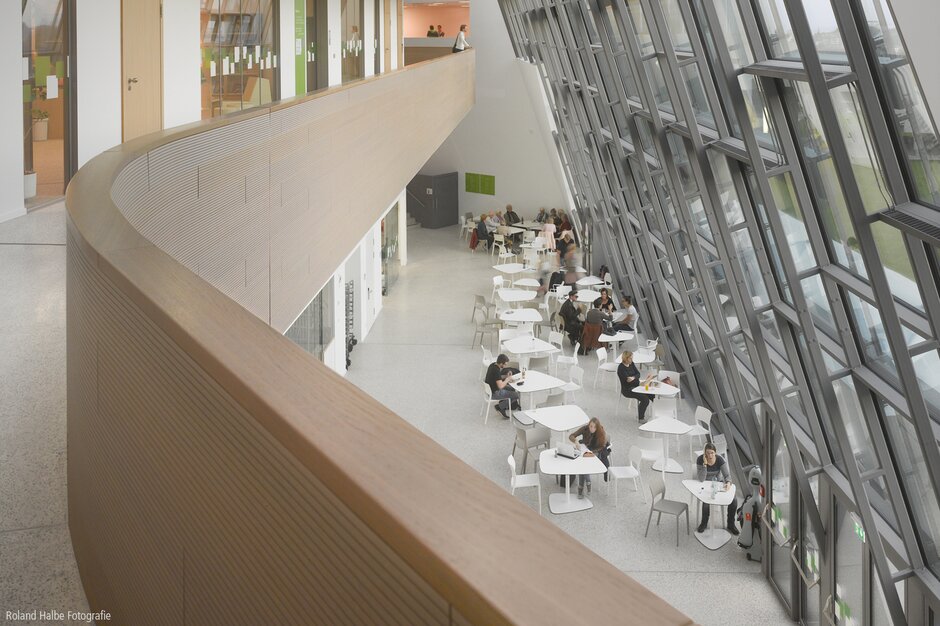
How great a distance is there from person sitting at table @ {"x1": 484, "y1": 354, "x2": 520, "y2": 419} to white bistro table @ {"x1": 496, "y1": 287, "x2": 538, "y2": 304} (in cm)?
565

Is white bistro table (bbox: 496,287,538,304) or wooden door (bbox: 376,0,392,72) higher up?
wooden door (bbox: 376,0,392,72)

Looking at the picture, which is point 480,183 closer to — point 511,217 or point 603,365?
point 511,217

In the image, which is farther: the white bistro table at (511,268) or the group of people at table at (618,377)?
the white bistro table at (511,268)

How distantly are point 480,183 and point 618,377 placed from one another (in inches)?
709

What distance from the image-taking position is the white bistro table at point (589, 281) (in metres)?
23.0

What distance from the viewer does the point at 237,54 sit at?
14.0 m

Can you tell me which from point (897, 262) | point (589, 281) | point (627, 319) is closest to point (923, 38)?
point (897, 262)

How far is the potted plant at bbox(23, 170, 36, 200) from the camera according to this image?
32.2 feet

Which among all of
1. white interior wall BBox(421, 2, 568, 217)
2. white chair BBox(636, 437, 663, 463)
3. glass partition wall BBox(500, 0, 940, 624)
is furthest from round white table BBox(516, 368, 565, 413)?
white interior wall BBox(421, 2, 568, 217)

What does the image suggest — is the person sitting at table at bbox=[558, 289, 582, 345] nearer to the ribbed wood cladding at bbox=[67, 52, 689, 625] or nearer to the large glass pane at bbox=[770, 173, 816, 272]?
the large glass pane at bbox=[770, 173, 816, 272]

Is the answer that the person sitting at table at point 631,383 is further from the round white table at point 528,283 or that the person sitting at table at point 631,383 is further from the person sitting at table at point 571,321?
the round white table at point 528,283

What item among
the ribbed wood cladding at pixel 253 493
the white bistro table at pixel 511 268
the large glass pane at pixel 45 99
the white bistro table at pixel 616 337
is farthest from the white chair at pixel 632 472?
the white bistro table at pixel 511 268

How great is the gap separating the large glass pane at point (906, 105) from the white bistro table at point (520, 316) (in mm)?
14471

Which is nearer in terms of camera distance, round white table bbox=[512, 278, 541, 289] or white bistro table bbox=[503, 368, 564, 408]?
white bistro table bbox=[503, 368, 564, 408]
